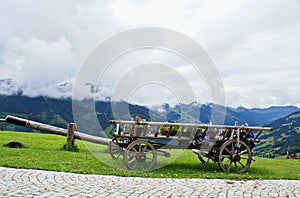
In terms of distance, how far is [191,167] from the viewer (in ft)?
42.9

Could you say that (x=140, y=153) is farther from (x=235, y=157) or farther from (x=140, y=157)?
(x=235, y=157)

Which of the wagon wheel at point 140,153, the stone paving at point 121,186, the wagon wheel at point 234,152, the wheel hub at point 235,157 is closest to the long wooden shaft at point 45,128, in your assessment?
the wagon wheel at point 140,153

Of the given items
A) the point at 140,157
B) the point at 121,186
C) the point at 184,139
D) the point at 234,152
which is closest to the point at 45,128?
the point at 140,157

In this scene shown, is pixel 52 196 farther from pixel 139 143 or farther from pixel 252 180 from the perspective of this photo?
pixel 252 180

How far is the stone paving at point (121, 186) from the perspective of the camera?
7.21 metres

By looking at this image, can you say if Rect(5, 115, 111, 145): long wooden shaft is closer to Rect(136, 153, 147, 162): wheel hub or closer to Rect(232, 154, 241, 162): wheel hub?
Rect(136, 153, 147, 162): wheel hub

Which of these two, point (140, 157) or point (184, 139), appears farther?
point (184, 139)

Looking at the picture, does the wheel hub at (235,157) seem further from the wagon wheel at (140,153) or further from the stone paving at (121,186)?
the wagon wheel at (140,153)

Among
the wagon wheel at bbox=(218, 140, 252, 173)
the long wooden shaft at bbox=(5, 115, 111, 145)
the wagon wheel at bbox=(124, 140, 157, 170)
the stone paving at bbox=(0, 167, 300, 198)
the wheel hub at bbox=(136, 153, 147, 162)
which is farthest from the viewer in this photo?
the long wooden shaft at bbox=(5, 115, 111, 145)

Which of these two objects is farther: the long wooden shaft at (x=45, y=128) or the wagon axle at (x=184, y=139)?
the long wooden shaft at (x=45, y=128)

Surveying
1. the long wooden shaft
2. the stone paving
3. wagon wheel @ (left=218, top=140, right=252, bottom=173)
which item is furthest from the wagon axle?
the long wooden shaft

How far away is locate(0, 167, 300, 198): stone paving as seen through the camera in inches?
284

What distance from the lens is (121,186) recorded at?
8109mm

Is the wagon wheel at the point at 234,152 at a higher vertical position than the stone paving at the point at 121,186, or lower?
higher
